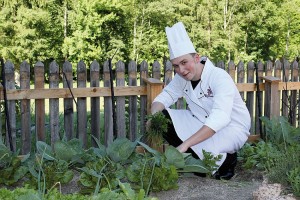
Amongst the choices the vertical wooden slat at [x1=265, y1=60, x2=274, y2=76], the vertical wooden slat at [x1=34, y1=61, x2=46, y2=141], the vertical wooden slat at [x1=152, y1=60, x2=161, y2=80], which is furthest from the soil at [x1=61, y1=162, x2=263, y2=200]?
the vertical wooden slat at [x1=265, y1=60, x2=274, y2=76]

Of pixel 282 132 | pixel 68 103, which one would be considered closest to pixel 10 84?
pixel 68 103

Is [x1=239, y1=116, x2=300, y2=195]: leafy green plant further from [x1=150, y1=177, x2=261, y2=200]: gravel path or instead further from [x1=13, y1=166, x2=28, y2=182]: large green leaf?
[x1=13, y1=166, x2=28, y2=182]: large green leaf

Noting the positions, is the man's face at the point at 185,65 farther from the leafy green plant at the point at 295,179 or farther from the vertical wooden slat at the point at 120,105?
the vertical wooden slat at the point at 120,105

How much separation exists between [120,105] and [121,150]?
81.8 inches

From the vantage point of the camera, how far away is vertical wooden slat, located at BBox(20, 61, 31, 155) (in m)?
5.14

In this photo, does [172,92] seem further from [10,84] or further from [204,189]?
[10,84]

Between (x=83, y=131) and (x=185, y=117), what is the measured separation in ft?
5.64

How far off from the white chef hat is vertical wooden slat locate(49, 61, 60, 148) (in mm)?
1673

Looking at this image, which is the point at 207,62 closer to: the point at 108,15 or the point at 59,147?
the point at 59,147

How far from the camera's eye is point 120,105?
5656 millimetres

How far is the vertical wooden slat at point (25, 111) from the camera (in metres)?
5.14

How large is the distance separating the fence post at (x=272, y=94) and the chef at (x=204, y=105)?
2.14m

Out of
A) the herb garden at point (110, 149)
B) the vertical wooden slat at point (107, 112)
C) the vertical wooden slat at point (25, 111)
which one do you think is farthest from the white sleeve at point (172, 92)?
the vertical wooden slat at point (25, 111)

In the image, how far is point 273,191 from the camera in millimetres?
2832
